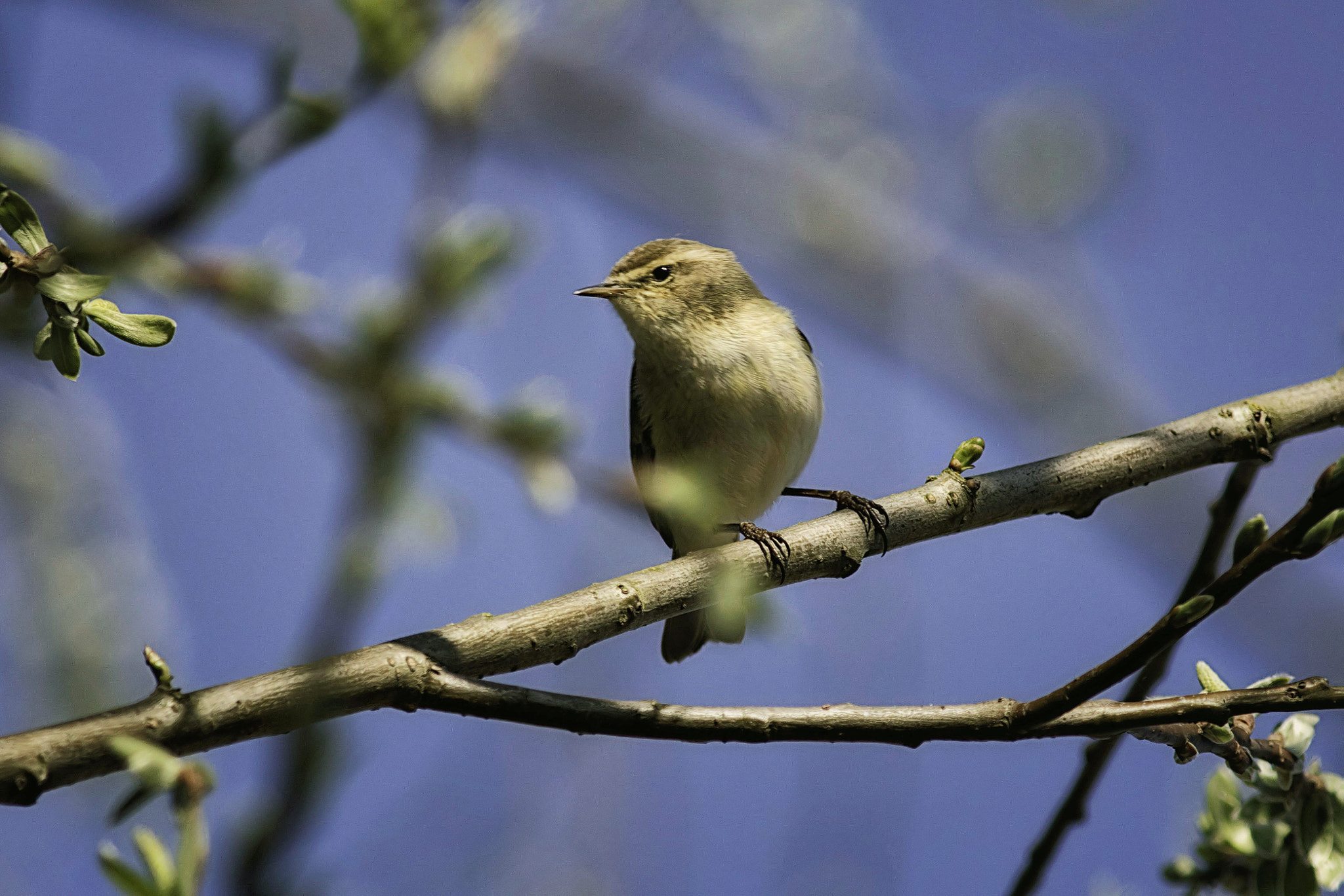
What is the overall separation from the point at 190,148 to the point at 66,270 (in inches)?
10.1

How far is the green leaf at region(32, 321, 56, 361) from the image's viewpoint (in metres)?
1.50

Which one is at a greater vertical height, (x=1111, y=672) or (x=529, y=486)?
(x=529, y=486)

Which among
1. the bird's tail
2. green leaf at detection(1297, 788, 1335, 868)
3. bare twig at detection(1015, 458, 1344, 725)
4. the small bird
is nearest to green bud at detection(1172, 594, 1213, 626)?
bare twig at detection(1015, 458, 1344, 725)

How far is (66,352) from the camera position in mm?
1504

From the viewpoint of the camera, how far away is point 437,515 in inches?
92.5

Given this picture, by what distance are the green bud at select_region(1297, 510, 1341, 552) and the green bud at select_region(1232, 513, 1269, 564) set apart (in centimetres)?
10

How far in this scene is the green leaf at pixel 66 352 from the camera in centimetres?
149

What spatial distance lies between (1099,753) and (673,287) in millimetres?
3368

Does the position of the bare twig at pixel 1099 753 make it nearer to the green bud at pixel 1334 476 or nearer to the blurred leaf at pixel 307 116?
the green bud at pixel 1334 476

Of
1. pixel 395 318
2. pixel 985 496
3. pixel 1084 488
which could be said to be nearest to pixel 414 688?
pixel 395 318

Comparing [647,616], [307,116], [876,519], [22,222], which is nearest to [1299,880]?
[876,519]

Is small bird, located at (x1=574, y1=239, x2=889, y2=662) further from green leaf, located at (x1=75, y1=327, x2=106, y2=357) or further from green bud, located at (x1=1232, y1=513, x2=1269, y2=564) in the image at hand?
green leaf, located at (x1=75, y1=327, x2=106, y2=357)

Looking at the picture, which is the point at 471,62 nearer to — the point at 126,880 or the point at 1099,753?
the point at 126,880

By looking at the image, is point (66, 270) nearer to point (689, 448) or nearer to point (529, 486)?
point (529, 486)
